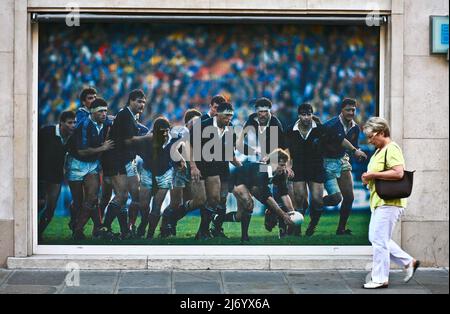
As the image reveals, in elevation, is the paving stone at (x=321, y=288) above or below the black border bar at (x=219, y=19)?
below

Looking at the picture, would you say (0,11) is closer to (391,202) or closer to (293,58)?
(293,58)

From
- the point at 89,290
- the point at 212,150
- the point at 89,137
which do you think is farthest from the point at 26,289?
the point at 212,150

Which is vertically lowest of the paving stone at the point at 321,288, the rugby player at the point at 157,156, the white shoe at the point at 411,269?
the paving stone at the point at 321,288

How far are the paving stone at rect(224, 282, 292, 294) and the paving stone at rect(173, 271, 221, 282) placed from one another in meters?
0.37

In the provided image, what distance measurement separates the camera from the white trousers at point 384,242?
8109 millimetres

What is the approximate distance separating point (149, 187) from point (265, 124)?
1.55 m

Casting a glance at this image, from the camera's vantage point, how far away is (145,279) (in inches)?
346

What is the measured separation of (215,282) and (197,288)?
342 millimetres

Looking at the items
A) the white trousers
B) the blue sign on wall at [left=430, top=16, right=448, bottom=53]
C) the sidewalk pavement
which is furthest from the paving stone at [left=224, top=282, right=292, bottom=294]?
the blue sign on wall at [left=430, top=16, right=448, bottom=53]

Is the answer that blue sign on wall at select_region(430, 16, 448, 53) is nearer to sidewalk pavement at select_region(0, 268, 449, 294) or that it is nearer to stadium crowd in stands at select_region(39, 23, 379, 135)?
stadium crowd in stands at select_region(39, 23, 379, 135)

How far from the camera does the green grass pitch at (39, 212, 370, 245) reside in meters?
9.57

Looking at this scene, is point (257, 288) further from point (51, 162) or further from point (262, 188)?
point (51, 162)

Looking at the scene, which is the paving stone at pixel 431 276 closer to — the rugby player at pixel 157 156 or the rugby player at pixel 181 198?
the rugby player at pixel 181 198

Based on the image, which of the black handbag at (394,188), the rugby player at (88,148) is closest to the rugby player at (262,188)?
the rugby player at (88,148)
